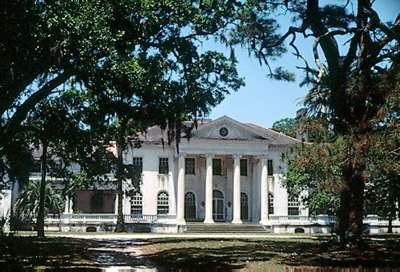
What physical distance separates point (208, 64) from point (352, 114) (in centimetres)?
513

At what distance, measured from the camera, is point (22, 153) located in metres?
29.0

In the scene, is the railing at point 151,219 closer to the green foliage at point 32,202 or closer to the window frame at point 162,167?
the green foliage at point 32,202

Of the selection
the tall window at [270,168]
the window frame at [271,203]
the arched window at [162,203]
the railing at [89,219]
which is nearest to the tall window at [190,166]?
the arched window at [162,203]

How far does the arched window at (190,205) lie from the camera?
185 feet

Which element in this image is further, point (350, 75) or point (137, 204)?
point (137, 204)

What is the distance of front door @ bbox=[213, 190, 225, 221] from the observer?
5719 cm

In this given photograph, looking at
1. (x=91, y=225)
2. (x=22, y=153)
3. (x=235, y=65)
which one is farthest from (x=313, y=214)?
(x=235, y=65)

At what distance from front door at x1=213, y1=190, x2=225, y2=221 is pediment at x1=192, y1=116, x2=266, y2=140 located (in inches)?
234

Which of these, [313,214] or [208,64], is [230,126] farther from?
[208,64]

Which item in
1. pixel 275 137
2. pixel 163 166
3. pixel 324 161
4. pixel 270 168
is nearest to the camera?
pixel 324 161

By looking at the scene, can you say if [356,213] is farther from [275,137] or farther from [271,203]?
[275,137]

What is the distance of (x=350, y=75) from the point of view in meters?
16.7

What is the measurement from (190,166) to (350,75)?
41.7 metres

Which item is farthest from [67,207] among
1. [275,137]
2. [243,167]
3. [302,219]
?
[302,219]
